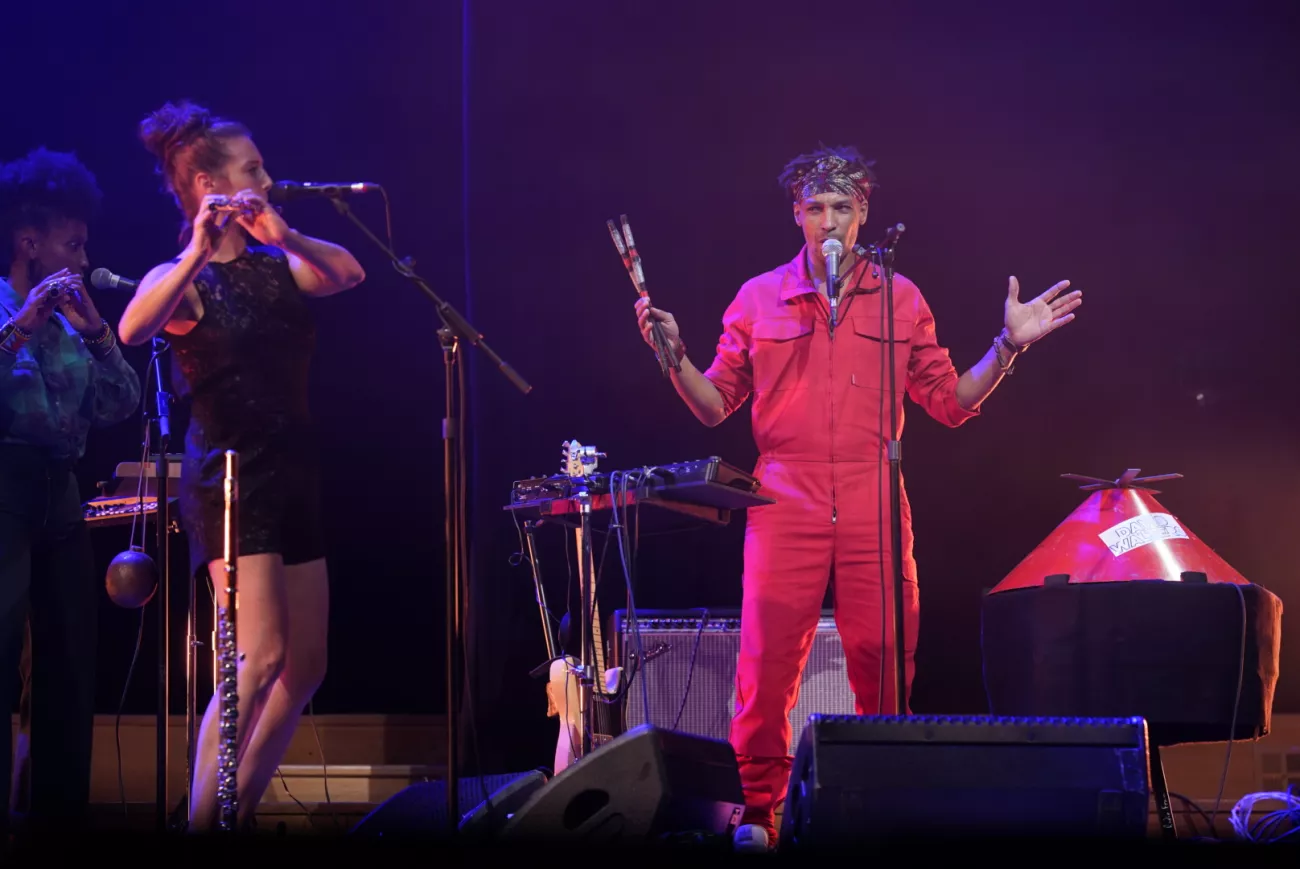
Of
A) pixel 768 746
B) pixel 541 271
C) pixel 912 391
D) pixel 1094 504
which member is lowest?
pixel 768 746

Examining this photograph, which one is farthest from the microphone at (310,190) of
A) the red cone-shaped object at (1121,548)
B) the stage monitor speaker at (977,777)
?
the red cone-shaped object at (1121,548)

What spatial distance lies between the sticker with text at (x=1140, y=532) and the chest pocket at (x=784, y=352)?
1039mm

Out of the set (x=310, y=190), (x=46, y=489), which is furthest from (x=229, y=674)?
(x=46, y=489)

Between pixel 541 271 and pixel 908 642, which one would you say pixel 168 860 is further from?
pixel 541 271

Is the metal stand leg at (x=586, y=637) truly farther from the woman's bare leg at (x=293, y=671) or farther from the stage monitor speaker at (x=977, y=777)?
the stage monitor speaker at (x=977, y=777)

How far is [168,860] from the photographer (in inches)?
77.0

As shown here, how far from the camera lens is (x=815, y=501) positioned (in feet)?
12.8

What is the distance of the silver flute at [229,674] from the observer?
8.87 feet

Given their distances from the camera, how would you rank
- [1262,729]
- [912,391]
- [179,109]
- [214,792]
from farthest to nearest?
[912,391], [1262,729], [179,109], [214,792]

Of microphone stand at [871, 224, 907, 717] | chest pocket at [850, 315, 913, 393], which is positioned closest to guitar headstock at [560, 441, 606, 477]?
chest pocket at [850, 315, 913, 393]

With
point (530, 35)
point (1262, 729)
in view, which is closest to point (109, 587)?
point (530, 35)

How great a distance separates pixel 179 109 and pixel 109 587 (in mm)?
1473

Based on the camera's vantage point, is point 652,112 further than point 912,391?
Yes

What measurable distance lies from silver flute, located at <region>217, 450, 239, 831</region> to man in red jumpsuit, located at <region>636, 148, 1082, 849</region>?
4.69 feet
